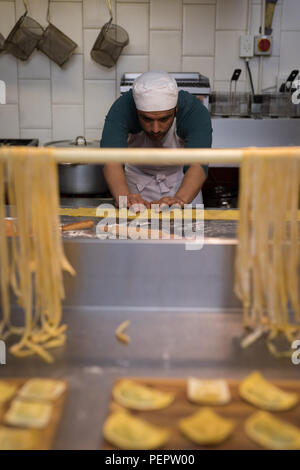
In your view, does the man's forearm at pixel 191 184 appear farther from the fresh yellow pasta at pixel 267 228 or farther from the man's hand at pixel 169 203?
the fresh yellow pasta at pixel 267 228

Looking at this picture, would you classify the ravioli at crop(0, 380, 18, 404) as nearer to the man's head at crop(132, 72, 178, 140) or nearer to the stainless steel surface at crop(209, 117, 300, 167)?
the man's head at crop(132, 72, 178, 140)

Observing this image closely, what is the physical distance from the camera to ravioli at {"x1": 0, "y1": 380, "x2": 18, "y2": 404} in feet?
3.08

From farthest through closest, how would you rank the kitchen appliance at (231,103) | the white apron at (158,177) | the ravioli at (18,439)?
the kitchen appliance at (231,103) → the white apron at (158,177) → the ravioli at (18,439)

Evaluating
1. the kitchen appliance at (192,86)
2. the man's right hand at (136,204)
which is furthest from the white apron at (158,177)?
the kitchen appliance at (192,86)

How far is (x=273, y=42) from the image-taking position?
11.3 feet

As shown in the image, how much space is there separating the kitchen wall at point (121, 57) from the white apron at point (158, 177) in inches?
47.2

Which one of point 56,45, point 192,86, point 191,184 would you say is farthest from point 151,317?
point 56,45

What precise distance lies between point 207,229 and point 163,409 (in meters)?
0.79

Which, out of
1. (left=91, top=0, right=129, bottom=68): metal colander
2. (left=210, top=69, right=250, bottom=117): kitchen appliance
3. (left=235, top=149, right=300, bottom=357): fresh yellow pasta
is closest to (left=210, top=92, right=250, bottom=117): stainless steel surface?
(left=210, top=69, right=250, bottom=117): kitchen appliance

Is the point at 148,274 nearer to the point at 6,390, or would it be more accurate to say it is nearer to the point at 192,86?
the point at 6,390

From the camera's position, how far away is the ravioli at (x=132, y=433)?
0.83 m

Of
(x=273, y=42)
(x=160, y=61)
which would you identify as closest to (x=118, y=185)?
(x=160, y=61)

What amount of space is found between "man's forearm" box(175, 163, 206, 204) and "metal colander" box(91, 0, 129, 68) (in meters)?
1.62

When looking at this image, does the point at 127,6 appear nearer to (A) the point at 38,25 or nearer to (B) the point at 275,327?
(A) the point at 38,25
